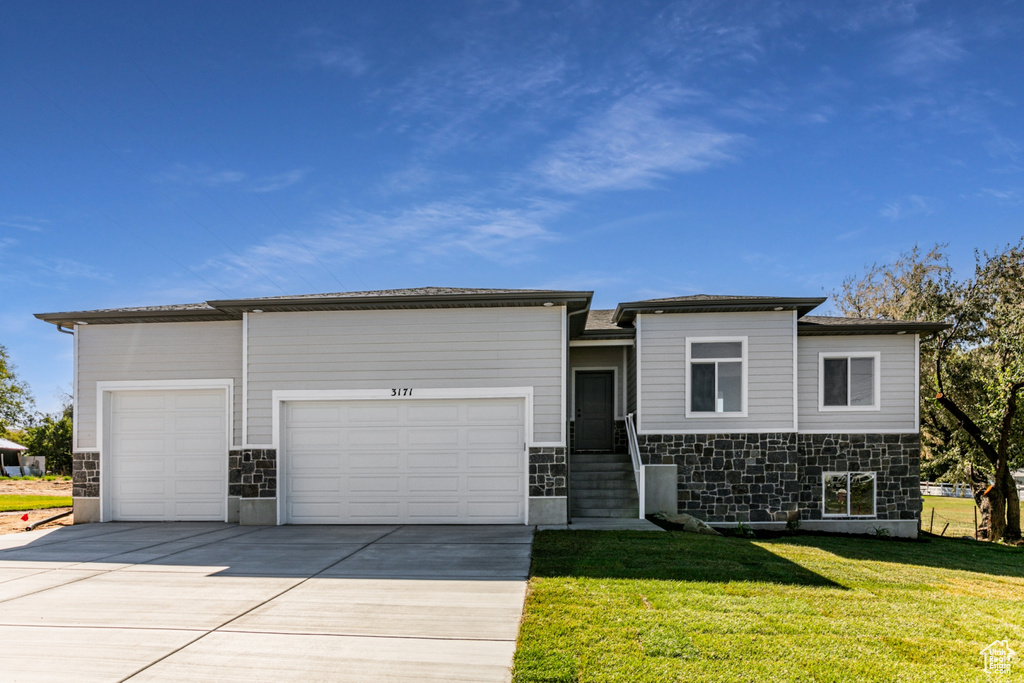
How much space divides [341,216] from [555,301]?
10496mm

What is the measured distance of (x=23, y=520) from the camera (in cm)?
1242

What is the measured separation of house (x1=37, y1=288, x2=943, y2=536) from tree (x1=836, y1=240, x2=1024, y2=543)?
252 cm

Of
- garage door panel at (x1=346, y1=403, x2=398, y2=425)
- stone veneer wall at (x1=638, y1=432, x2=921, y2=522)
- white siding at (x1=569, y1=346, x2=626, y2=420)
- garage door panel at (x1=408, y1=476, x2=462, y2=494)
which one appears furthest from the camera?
white siding at (x1=569, y1=346, x2=626, y2=420)

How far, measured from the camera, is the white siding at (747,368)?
12.9m

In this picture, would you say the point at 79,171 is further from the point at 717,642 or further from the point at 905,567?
the point at 905,567

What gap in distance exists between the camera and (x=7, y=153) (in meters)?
15.2

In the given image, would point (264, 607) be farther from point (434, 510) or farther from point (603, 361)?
point (603, 361)

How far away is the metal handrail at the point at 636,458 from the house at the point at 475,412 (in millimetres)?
101

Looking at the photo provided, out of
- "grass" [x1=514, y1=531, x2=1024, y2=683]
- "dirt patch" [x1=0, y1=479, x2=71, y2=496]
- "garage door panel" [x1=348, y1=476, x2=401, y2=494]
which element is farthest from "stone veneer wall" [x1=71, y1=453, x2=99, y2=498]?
"dirt patch" [x1=0, y1=479, x2=71, y2=496]

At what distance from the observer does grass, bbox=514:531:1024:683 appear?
457 cm

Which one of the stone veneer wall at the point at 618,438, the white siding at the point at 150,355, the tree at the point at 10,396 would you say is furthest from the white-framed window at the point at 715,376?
the tree at the point at 10,396

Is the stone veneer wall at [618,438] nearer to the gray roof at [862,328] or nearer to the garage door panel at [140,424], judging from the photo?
the gray roof at [862,328]

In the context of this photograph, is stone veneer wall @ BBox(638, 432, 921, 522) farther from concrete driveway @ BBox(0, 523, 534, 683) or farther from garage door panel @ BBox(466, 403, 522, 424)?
concrete driveway @ BBox(0, 523, 534, 683)

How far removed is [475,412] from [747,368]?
544 cm
